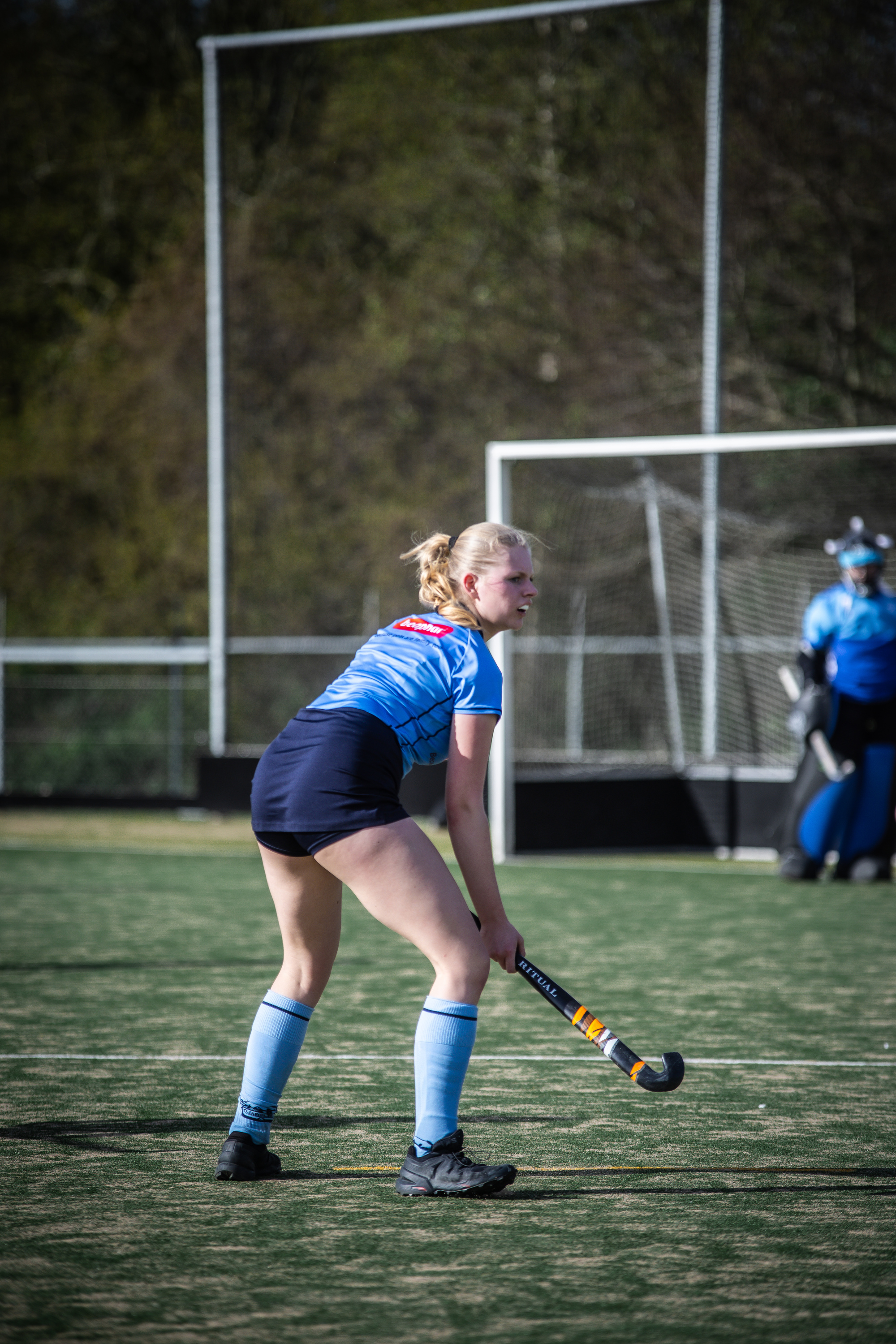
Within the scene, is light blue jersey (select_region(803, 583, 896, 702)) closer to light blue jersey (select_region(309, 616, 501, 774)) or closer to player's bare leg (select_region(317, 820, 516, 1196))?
light blue jersey (select_region(309, 616, 501, 774))

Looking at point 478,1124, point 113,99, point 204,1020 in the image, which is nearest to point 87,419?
point 113,99

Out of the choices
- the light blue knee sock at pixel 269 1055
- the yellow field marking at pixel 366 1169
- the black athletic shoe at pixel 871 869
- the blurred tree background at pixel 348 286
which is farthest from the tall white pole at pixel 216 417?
the light blue knee sock at pixel 269 1055

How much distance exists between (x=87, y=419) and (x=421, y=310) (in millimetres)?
5310

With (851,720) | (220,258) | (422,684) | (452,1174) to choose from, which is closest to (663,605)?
(851,720)

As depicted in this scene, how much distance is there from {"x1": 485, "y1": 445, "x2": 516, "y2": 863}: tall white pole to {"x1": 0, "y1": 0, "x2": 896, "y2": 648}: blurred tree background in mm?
9966

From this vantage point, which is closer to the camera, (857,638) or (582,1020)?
(582,1020)

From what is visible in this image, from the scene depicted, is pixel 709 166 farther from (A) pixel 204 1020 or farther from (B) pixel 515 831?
(A) pixel 204 1020

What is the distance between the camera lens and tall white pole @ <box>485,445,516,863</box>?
1038 centimetres


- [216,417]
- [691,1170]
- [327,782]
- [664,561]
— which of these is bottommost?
[691,1170]

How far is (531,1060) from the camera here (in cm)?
501

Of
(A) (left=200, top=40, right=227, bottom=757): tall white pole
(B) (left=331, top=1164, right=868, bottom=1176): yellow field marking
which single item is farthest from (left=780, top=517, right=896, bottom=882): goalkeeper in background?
(B) (left=331, top=1164, right=868, bottom=1176): yellow field marking

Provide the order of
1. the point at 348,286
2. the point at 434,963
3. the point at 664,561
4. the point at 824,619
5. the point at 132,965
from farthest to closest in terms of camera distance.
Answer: the point at 348,286 → the point at 664,561 → the point at 824,619 → the point at 132,965 → the point at 434,963

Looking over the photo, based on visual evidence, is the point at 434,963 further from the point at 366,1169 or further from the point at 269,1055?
the point at 366,1169

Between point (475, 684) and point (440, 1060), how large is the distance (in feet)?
2.46
